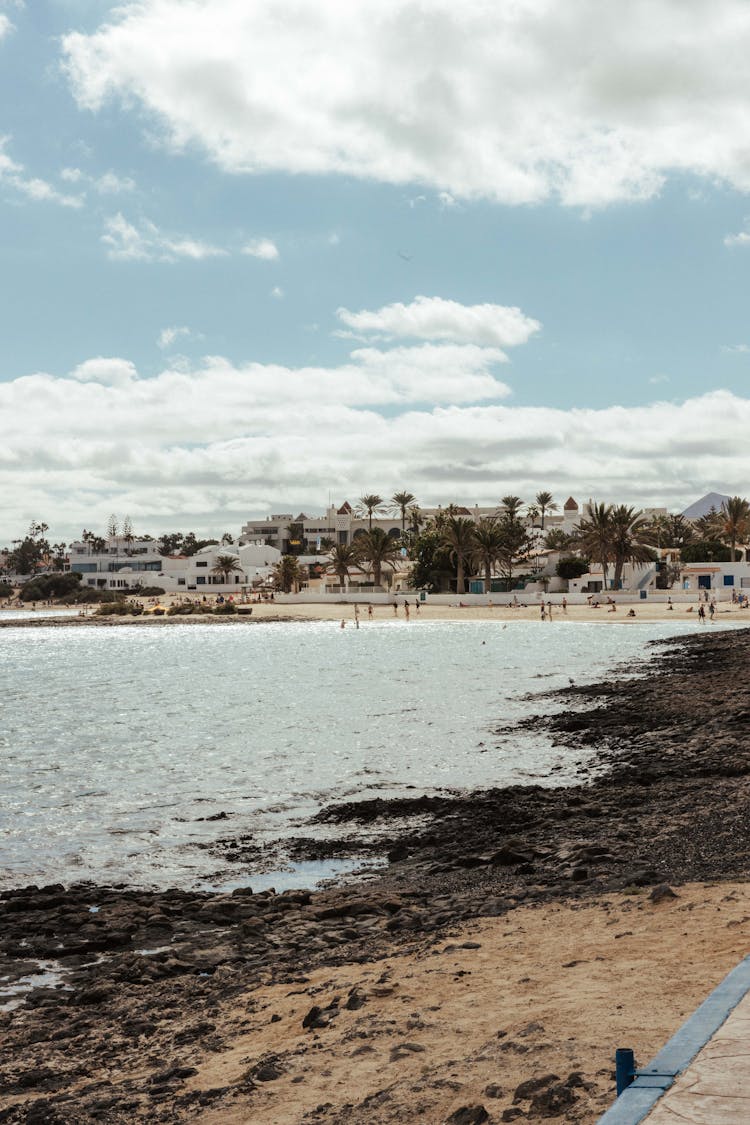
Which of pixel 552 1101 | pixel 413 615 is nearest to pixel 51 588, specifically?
pixel 413 615

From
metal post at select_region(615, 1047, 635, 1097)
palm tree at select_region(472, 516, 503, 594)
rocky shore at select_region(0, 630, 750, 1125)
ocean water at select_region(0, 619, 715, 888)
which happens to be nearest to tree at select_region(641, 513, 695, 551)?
palm tree at select_region(472, 516, 503, 594)

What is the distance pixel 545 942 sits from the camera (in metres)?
9.72

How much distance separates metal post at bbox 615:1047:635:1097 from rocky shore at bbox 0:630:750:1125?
0.81 m

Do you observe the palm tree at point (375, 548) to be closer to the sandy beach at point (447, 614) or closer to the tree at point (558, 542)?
the sandy beach at point (447, 614)

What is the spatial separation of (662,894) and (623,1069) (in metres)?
5.82

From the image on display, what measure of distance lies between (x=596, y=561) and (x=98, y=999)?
353 ft

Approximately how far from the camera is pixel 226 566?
166000 mm

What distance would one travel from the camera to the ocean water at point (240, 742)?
61.8ft

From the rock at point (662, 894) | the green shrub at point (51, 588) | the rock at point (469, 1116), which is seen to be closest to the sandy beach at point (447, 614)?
the green shrub at point (51, 588)

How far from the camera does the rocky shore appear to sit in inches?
273

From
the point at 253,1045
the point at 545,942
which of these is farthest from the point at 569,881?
the point at 253,1045

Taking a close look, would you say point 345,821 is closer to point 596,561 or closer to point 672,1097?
point 672,1097

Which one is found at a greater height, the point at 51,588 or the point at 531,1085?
the point at 51,588

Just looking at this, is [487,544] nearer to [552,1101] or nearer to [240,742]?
[240,742]
